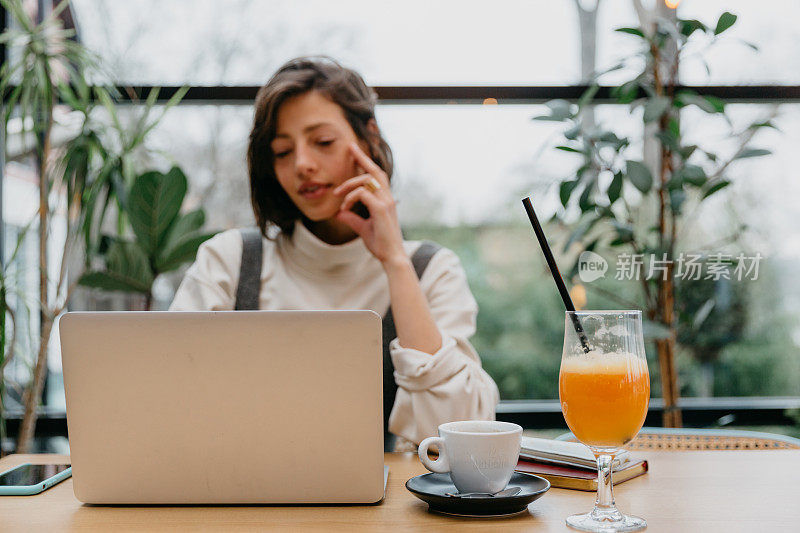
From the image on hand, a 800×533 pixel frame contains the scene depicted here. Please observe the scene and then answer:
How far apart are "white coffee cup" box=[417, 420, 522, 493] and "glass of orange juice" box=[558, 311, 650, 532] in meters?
0.09

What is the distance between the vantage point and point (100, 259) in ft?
8.66

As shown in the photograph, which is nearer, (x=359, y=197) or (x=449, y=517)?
(x=449, y=517)

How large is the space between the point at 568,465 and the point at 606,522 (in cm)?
24

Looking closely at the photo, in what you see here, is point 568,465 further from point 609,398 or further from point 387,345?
point 387,345

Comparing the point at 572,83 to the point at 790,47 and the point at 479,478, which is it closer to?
the point at 790,47

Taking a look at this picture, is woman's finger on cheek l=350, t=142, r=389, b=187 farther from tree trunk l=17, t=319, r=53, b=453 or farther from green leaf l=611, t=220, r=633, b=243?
tree trunk l=17, t=319, r=53, b=453

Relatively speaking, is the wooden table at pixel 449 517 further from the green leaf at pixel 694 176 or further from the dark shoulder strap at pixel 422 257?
the green leaf at pixel 694 176

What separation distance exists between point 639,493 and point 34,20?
2.67 metres

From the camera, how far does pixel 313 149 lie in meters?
1.88

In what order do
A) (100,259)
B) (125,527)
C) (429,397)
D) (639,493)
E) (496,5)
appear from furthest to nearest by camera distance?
(496,5)
(100,259)
(429,397)
(639,493)
(125,527)

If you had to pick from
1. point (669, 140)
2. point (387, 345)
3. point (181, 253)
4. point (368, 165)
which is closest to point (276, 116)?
point (368, 165)

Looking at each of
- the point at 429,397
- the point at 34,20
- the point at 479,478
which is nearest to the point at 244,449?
the point at 479,478

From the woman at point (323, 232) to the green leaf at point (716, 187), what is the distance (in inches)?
34.9

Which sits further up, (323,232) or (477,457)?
(323,232)
